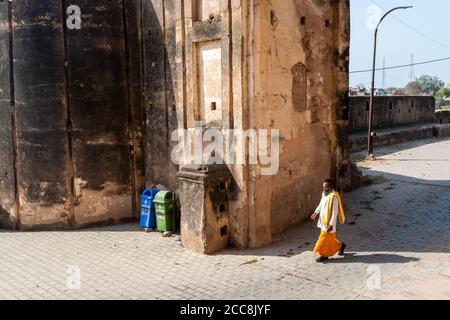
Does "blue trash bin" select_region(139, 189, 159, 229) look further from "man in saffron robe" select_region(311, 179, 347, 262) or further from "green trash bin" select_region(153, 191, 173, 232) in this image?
"man in saffron robe" select_region(311, 179, 347, 262)

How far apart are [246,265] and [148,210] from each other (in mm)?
3400

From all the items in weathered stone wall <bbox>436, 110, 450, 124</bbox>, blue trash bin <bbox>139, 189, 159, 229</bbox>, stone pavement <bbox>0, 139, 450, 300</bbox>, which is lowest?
stone pavement <bbox>0, 139, 450, 300</bbox>

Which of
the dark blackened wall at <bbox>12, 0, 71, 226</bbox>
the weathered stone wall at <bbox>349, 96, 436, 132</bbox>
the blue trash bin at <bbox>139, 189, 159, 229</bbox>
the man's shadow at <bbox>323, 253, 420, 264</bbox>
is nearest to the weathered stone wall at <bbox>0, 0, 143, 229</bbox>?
the dark blackened wall at <bbox>12, 0, 71, 226</bbox>

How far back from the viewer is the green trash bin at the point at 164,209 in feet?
34.1

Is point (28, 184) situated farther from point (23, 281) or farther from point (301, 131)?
point (301, 131)

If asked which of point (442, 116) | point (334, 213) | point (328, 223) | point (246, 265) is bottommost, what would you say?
point (246, 265)

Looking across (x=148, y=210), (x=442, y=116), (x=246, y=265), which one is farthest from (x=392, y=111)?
(x=246, y=265)

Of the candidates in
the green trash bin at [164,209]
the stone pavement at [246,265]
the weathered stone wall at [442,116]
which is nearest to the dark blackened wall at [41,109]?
the stone pavement at [246,265]

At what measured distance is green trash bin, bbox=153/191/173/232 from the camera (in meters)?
10.4

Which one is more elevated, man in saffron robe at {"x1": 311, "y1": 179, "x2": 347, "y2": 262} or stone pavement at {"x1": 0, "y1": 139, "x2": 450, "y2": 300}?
man in saffron robe at {"x1": 311, "y1": 179, "x2": 347, "y2": 262}

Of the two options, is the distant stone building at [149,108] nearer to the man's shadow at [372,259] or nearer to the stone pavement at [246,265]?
the stone pavement at [246,265]

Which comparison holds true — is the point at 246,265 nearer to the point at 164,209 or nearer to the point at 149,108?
the point at 164,209

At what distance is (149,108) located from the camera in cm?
1148

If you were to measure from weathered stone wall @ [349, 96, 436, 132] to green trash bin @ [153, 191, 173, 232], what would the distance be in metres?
16.7
